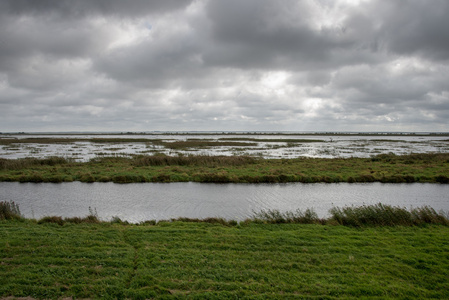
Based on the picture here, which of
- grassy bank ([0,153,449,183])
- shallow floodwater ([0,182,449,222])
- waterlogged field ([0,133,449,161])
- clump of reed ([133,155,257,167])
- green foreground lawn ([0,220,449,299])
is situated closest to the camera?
green foreground lawn ([0,220,449,299])

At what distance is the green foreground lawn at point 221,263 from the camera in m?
6.61

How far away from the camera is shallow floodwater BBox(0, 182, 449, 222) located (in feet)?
53.4

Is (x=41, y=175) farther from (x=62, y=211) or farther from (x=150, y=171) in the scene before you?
(x=62, y=211)

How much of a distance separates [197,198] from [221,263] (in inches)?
474

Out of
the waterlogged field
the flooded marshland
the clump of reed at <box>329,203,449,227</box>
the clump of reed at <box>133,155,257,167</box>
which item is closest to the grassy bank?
the clump of reed at <box>133,155,257,167</box>

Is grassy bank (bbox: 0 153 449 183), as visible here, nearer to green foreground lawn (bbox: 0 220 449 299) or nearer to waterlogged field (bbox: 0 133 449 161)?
waterlogged field (bbox: 0 133 449 161)

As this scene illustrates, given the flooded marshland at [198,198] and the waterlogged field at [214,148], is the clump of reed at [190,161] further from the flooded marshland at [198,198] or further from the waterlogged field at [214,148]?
the waterlogged field at [214,148]

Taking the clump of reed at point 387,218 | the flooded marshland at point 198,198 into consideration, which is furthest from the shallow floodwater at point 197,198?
the clump of reed at point 387,218

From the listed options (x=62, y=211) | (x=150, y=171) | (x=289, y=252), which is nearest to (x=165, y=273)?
(x=289, y=252)

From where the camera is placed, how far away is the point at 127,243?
954 cm

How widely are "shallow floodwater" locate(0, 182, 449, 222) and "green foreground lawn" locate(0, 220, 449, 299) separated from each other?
4.96 meters

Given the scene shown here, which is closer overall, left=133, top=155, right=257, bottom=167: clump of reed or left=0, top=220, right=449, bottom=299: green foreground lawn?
left=0, top=220, right=449, bottom=299: green foreground lawn

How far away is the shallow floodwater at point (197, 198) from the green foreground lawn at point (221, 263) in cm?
496

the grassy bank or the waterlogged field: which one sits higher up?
the waterlogged field
